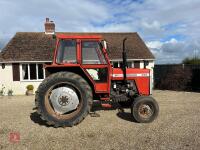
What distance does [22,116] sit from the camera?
28.8 ft

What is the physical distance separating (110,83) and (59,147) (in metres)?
2.82

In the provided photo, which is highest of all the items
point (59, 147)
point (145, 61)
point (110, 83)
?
point (145, 61)

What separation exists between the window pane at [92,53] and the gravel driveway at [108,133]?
5.99 ft

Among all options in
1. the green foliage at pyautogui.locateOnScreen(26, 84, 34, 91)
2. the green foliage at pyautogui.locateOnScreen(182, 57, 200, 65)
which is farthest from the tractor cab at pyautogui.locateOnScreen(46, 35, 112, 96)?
the green foliage at pyautogui.locateOnScreen(182, 57, 200, 65)

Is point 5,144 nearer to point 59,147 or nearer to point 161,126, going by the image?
point 59,147

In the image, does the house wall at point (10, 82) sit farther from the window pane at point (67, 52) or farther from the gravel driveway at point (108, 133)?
the window pane at point (67, 52)

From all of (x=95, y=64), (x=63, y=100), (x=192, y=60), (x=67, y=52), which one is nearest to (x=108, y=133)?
(x=63, y=100)

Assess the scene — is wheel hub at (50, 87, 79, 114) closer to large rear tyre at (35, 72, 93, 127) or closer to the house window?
large rear tyre at (35, 72, 93, 127)

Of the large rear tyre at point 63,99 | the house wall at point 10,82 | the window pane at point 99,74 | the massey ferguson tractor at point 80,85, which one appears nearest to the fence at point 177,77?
the house wall at point 10,82

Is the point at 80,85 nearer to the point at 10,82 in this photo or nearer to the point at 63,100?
the point at 63,100

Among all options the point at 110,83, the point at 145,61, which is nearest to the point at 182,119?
the point at 110,83

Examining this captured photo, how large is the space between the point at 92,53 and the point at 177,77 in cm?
1102

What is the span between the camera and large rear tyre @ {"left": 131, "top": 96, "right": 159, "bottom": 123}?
7.31 meters

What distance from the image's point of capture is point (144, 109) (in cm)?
→ 741
